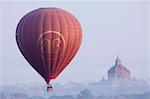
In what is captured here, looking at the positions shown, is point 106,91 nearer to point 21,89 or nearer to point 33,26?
point 21,89

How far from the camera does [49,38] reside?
2791cm

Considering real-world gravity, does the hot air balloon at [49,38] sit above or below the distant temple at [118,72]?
above

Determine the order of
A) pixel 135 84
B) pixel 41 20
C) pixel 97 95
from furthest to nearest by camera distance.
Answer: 1. pixel 97 95
2. pixel 135 84
3. pixel 41 20

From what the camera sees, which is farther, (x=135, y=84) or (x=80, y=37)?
(x=135, y=84)

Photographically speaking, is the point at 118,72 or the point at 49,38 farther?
the point at 118,72

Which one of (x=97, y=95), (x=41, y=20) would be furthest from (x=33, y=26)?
(x=97, y=95)

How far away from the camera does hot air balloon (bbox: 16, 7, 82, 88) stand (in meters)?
27.6

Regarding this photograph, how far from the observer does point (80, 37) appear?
28.2 m

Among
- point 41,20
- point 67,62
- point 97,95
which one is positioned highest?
point 41,20

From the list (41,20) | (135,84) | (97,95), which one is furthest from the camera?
(97,95)

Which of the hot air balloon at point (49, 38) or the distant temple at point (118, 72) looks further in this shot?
the distant temple at point (118, 72)

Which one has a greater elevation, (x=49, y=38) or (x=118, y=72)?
(x=49, y=38)

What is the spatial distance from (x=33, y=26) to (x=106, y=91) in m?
96.9

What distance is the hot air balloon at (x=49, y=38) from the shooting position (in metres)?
27.6
